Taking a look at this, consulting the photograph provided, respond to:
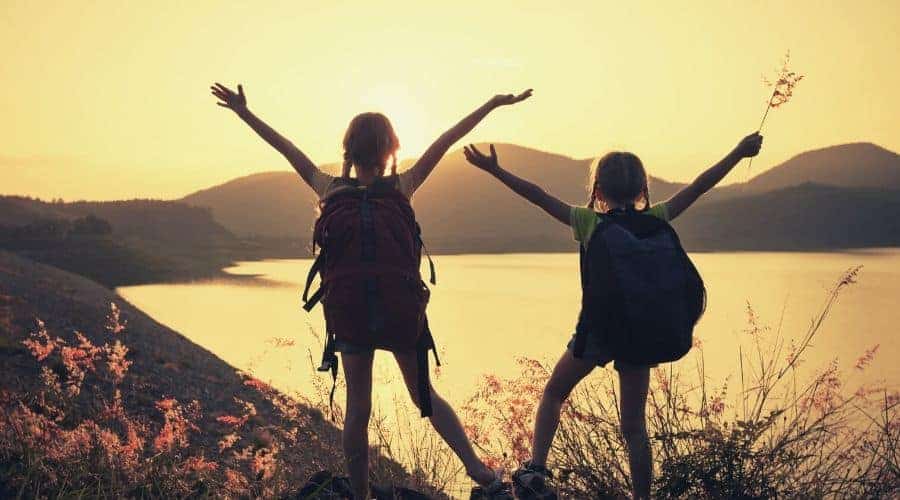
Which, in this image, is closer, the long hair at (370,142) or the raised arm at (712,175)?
the long hair at (370,142)

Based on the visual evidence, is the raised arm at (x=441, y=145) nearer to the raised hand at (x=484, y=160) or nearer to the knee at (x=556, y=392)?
the raised hand at (x=484, y=160)

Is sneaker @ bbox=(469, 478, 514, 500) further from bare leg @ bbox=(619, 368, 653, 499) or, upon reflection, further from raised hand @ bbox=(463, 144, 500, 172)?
raised hand @ bbox=(463, 144, 500, 172)

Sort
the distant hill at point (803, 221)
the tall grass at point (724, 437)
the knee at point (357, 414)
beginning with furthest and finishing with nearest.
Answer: the distant hill at point (803, 221) → the tall grass at point (724, 437) → the knee at point (357, 414)

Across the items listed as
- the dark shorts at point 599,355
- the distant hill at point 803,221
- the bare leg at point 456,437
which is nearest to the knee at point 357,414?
the bare leg at point 456,437

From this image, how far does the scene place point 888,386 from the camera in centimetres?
461

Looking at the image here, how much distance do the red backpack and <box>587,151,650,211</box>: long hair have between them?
86 cm

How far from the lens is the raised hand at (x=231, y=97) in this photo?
385 cm

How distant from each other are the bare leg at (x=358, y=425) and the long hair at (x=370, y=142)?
0.87 m

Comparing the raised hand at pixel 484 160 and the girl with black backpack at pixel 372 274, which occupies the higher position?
the raised hand at pixel 484 160

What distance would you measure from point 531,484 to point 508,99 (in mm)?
1819

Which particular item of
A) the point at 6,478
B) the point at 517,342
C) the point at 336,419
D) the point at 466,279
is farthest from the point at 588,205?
the point at 466,279

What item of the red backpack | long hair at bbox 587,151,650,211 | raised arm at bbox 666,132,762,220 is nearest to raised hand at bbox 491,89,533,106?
long hair at bbox 587,151,650,211

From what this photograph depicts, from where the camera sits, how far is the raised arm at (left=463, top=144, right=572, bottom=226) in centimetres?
346

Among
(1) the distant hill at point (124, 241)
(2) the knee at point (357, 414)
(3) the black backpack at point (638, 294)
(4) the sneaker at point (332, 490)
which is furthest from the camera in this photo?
(1) the distant hill at point (124, 241)
